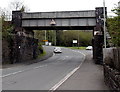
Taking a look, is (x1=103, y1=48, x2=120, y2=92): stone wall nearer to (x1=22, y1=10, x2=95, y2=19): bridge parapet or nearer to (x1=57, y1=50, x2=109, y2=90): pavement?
(x1=57, y1=50, x2=109, y2=90): pavement

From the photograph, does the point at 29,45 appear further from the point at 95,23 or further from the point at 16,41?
the point at 95,23

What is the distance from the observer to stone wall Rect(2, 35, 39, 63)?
35.9m

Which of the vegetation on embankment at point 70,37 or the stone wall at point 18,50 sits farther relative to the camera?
the vegetation on embankment at point 70,37

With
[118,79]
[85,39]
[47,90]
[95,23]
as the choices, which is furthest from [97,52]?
[85,39]

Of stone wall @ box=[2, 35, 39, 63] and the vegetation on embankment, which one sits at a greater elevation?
the vegetation on embankment

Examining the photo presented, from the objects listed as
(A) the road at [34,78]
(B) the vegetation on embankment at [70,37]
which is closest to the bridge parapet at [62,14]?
(A) the road at [34,78]

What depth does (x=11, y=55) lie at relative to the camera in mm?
37250

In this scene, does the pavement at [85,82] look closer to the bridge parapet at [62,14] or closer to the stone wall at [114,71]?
the stone wall at [114,71]

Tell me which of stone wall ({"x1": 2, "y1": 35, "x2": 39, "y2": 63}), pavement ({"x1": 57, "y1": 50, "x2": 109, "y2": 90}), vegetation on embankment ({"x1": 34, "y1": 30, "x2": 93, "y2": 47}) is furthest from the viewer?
vegetation on embankment ({"x1": 34, "y1": 30, "x2": 93, "y2": 47})

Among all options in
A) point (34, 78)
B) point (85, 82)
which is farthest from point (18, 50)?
point (85, 82)

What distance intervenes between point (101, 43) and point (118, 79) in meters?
33.2

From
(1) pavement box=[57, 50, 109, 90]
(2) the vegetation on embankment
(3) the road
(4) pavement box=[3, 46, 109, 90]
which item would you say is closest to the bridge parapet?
(3) the road

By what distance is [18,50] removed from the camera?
38.8 metres

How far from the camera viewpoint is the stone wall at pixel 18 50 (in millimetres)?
35906
